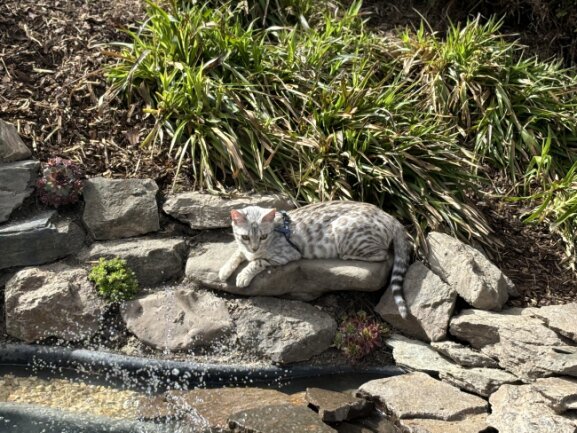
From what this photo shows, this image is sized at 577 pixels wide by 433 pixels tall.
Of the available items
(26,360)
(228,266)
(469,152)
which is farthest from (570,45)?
(26,360)

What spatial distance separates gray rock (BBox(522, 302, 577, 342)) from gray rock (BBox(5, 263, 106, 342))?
364cm

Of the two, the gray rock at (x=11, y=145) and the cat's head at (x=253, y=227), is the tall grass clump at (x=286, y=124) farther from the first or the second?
the gray rock at (x=11, y=145)

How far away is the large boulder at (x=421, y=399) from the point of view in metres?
5.48

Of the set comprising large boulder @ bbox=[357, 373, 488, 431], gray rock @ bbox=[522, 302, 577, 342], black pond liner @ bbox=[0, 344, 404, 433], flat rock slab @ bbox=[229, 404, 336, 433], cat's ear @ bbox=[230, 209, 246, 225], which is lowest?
black pond liner @ bbox=[0, 344, 404, 433]

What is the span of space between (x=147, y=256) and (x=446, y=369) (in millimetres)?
2697

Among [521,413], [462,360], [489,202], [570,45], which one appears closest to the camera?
[521,413]

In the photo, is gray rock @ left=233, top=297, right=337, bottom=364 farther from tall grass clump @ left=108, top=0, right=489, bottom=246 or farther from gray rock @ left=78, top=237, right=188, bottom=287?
tall grass clump @ left=108, top=0, right=489, bottom=246

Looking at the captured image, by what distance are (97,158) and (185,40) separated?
4.84 ft

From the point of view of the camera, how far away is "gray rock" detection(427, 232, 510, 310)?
6297 mm

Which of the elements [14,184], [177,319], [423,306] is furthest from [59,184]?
[423,306]

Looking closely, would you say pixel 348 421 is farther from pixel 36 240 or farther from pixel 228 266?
A: pixel 36 240

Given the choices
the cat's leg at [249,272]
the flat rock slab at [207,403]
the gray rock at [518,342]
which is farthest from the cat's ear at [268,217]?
the gray rock at [518,342]

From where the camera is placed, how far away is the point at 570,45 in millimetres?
9430

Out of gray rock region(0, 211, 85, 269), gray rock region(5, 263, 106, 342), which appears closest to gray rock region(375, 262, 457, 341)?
gray rock region(5, 263, 106, 342)
